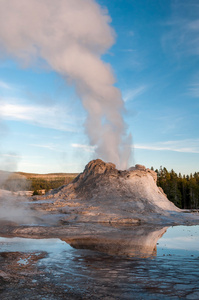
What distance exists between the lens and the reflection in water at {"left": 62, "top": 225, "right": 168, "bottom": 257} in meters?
13.9

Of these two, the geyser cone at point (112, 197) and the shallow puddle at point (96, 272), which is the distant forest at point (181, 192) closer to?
the geyser cone at point (112, 197)

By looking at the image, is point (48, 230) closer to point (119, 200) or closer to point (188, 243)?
point (188, 243)

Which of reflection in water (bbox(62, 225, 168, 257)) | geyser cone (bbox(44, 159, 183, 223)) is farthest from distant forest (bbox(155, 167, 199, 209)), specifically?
reflection in water (bbox(62, 225, 168, 257))

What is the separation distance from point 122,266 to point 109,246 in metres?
4.78

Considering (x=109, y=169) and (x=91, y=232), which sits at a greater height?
(x=109, y=169)

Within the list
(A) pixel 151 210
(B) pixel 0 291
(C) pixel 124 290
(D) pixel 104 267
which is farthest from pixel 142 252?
(A) pixel 151 210

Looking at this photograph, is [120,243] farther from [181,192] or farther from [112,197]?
[181,192]

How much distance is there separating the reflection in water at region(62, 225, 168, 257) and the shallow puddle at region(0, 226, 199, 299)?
0.34 ft

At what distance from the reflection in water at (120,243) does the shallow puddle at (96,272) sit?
10 centimetres

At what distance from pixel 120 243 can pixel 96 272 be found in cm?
671

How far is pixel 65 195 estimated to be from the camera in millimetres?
39844

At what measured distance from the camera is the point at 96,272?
10.1 meters

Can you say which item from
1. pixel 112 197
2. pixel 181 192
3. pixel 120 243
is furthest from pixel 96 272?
pixel 181 192

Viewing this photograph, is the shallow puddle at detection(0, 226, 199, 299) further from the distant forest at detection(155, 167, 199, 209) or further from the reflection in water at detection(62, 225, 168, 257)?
the distant forest at detection(155, 167, 199, 209)
